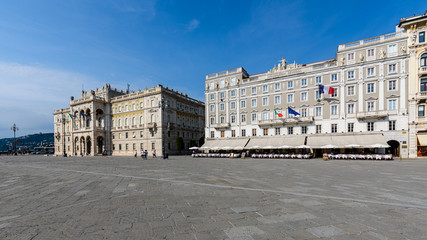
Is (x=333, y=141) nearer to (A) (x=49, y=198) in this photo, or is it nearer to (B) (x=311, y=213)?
(B) (x=311, y=213)

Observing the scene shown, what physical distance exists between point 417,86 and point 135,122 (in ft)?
182

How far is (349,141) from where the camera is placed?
95.2ft

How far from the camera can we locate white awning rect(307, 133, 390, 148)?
1062 inches

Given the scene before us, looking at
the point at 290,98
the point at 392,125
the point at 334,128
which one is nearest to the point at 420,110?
the point at 392,125

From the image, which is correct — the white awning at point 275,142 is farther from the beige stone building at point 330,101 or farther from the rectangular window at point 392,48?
the rectangular window at point 392,48

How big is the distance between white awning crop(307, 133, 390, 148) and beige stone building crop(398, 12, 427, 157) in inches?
173

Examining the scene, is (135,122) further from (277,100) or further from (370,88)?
(370,88)

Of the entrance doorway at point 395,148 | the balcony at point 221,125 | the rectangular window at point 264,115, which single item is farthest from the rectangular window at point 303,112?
the balcony at point 221,125

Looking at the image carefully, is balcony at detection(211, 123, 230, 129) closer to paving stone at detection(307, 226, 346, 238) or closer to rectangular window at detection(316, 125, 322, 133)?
rectangular window at detection(316, 125, 322, 133)

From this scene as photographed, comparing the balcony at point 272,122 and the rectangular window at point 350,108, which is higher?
the rectangular window at point 350,108

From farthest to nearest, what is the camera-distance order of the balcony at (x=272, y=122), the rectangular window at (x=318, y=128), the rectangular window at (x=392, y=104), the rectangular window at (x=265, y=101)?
the rectangular window at (x=265, y=101)
the balcony at (x=272, y=122)
the rectangular window at (x=318, y=128)
the rectangular window at (x=392, y=104)

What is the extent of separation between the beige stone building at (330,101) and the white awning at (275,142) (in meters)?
0.18

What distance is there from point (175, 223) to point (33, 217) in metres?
4.30

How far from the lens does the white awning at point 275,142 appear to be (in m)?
32.3
